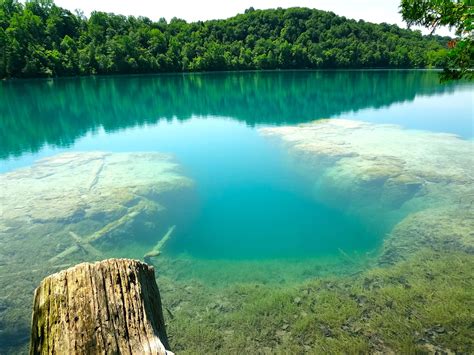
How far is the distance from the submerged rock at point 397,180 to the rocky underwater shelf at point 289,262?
0.23 ft

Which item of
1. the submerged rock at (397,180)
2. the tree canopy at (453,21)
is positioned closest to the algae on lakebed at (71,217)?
the submerged rock at (397,180)

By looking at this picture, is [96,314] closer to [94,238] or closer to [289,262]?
[289,262]

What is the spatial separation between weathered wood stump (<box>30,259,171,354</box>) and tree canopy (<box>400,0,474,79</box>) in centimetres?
553

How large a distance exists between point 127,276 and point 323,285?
23.5ft

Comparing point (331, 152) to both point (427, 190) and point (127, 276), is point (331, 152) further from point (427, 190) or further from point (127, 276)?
point (127, 276)

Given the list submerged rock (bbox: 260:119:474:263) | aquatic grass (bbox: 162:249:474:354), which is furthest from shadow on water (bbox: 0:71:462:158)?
aquatic grass (bbox: 162:249:474:354)

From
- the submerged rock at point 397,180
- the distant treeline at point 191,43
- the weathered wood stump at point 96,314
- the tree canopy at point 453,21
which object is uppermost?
the distant treeline at point 191,43

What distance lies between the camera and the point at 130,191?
46.4ft

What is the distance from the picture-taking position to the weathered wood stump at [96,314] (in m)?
1.50

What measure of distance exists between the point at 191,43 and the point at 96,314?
108m

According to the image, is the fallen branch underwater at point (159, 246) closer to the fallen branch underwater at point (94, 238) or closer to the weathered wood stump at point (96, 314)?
the fallen branch underwater at point (94, 238)

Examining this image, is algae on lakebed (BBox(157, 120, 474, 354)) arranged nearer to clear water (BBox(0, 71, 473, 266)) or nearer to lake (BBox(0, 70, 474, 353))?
lake (BBox(0, 70, 474, 353))

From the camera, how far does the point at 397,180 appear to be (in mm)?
14812

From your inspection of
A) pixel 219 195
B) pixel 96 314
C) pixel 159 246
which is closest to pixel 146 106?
pixel 219 195
